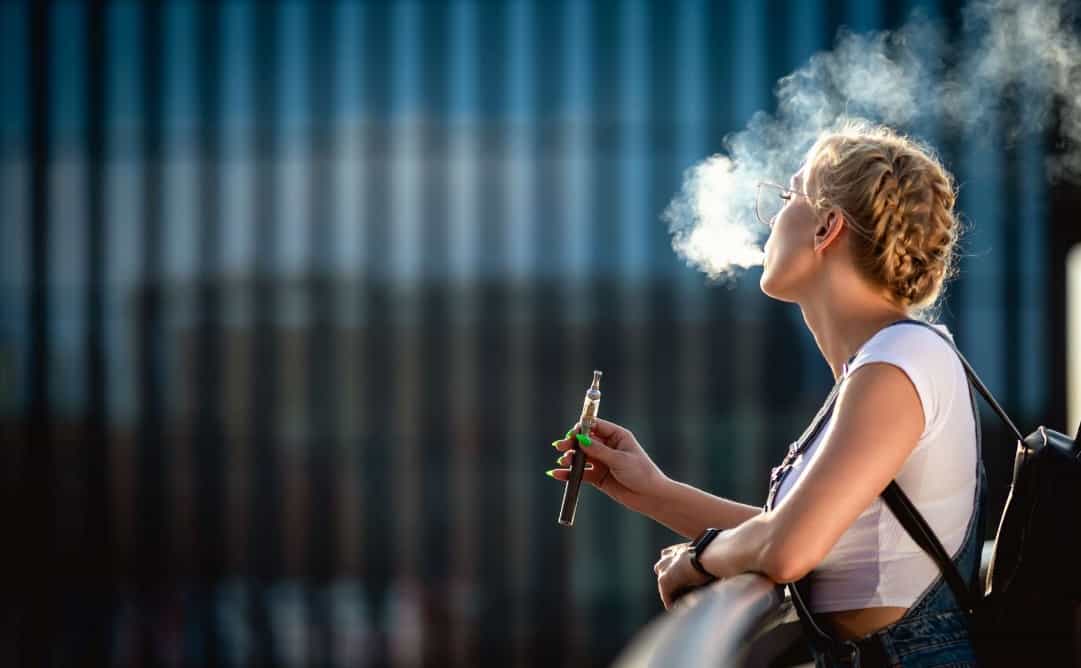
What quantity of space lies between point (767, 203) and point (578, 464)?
1.27 feet

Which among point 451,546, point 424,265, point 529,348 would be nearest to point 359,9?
point 424,265

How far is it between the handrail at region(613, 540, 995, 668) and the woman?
0.14 ft

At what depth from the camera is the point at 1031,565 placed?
1003 millimetres

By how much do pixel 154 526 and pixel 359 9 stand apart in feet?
12.6

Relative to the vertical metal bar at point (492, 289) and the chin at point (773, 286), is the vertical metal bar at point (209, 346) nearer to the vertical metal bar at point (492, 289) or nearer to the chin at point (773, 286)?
the vertical metal bar at point (492, 289)

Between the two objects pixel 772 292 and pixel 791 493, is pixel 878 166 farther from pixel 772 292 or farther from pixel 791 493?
pixel 791 493

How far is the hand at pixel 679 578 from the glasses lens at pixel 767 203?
1.45 ft

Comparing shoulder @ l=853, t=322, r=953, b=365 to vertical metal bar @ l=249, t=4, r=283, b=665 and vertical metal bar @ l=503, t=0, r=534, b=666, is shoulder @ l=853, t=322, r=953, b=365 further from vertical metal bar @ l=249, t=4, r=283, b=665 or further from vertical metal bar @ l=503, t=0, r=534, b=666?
vertical metal bar @ l=249, t=4, r=283, b=665

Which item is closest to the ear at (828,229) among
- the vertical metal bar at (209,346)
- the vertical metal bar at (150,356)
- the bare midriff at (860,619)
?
the bare midriff at (860,619)

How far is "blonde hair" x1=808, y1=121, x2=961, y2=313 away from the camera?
1.14 metres

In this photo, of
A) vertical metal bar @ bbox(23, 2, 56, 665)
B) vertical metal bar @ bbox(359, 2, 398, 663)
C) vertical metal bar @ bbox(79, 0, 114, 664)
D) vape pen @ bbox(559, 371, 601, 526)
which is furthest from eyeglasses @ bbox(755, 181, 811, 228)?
vertical metal bar @ bbox(23, 2, 56, 665)

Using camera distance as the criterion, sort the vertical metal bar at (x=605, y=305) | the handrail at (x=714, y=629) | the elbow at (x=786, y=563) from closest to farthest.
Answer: the handrail at (x=714, y=629)
the elbow at (x=786, y=563)
the vertical metal bar at (x=605, y=305)

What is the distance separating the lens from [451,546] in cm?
771

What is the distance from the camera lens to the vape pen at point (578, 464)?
4.04 ft
